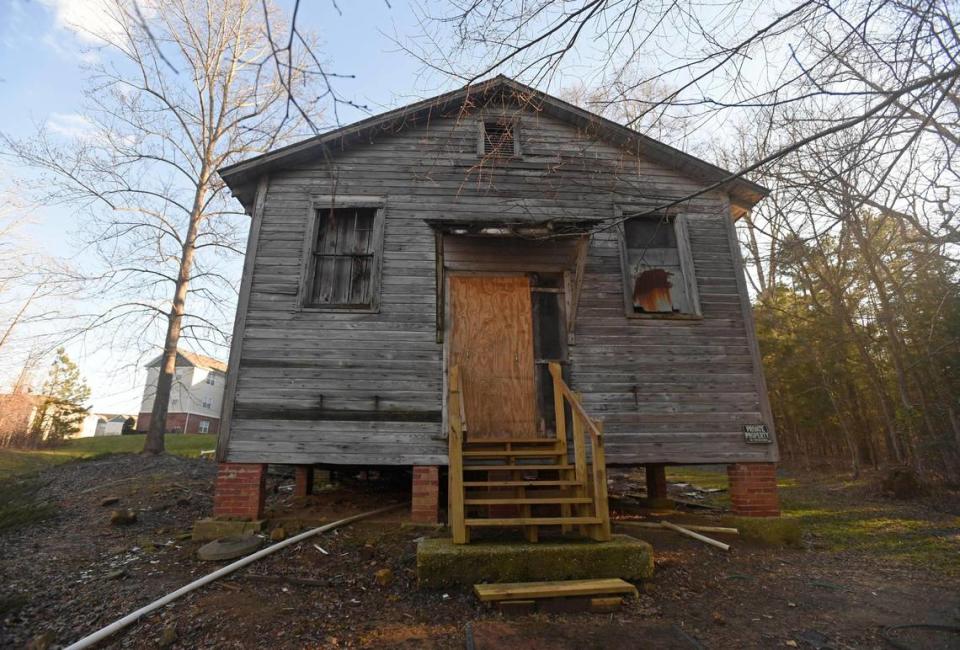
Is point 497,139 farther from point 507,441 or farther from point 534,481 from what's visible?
point 534,481

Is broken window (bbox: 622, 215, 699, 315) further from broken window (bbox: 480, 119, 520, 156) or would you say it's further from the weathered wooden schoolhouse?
broken window (bbox: 480, 119, 520, 156)

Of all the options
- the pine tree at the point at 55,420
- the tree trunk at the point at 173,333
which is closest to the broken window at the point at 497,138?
the tree trunk at the point at 173,333

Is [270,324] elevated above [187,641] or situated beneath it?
elevated above

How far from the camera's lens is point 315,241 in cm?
724

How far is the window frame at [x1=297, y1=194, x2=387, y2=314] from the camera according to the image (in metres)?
6.89

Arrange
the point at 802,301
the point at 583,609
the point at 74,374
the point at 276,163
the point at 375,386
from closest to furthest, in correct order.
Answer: the point at 583,609
the point at 375,386
the point at 276,163
the point at 802,301
the point at 74,374

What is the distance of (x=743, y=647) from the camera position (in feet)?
11.2

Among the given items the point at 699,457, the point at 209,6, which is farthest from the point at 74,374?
the point at 699,457

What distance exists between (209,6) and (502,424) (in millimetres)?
17149

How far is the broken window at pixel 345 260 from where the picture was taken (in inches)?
278

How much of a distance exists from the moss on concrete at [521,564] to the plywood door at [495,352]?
96.0 inches

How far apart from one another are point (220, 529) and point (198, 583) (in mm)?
1698

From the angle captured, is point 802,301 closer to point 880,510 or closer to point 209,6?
point 880,510

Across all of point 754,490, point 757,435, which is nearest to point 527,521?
point 754,490
